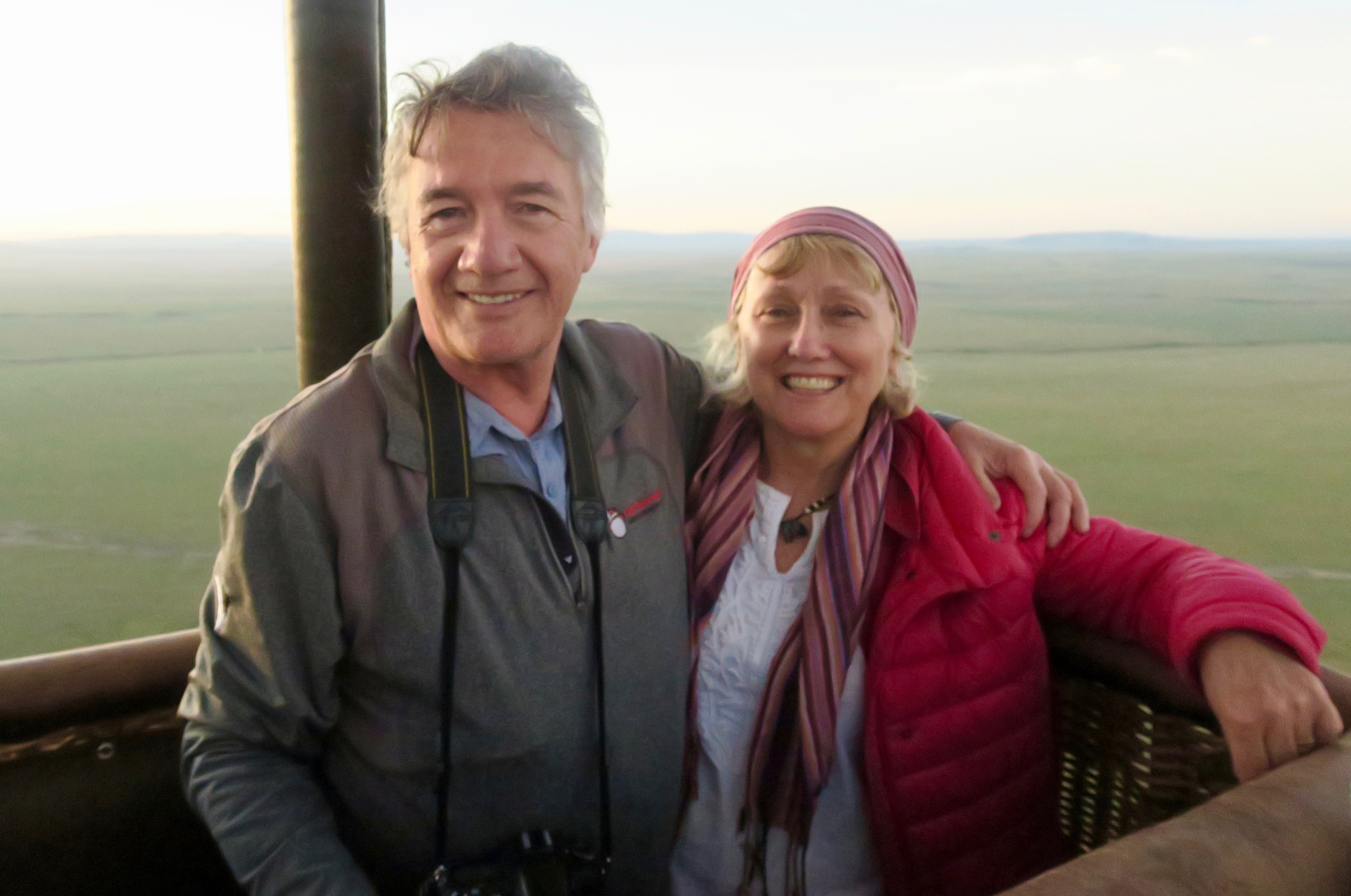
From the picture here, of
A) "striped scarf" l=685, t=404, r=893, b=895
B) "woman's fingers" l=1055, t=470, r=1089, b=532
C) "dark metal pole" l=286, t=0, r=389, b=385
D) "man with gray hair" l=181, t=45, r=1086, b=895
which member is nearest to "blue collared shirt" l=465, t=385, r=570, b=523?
"man with gray hair" l=181, t=45, r=1086, b=895

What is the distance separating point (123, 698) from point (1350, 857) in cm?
144

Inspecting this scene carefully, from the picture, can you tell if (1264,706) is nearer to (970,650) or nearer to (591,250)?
(970,650)

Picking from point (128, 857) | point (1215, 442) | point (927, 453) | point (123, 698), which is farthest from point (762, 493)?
point (1215, 442)

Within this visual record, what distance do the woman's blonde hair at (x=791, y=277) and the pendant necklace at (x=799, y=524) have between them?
0.18m

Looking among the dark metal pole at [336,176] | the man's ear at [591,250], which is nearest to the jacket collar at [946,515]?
the man's ear at [591,250]

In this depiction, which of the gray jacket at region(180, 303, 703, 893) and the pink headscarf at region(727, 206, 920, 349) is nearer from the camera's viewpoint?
the gray jacket at region(180, 303, 703, 893)

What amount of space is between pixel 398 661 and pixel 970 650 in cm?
74

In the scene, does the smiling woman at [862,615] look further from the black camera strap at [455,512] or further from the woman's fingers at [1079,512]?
the black camera strap at [455,512]

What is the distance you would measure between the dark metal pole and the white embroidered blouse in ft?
2.49

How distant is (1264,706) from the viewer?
1012 mm

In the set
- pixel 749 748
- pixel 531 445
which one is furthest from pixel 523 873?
pixel 531 445

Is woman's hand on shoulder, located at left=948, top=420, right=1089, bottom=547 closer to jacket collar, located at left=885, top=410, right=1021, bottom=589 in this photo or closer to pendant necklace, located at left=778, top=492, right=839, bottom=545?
jacket collar, located at left=885, top=410, right=1021, bottom=589

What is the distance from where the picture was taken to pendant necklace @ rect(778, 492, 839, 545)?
139 centimetres

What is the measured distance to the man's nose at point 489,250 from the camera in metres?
1.16
